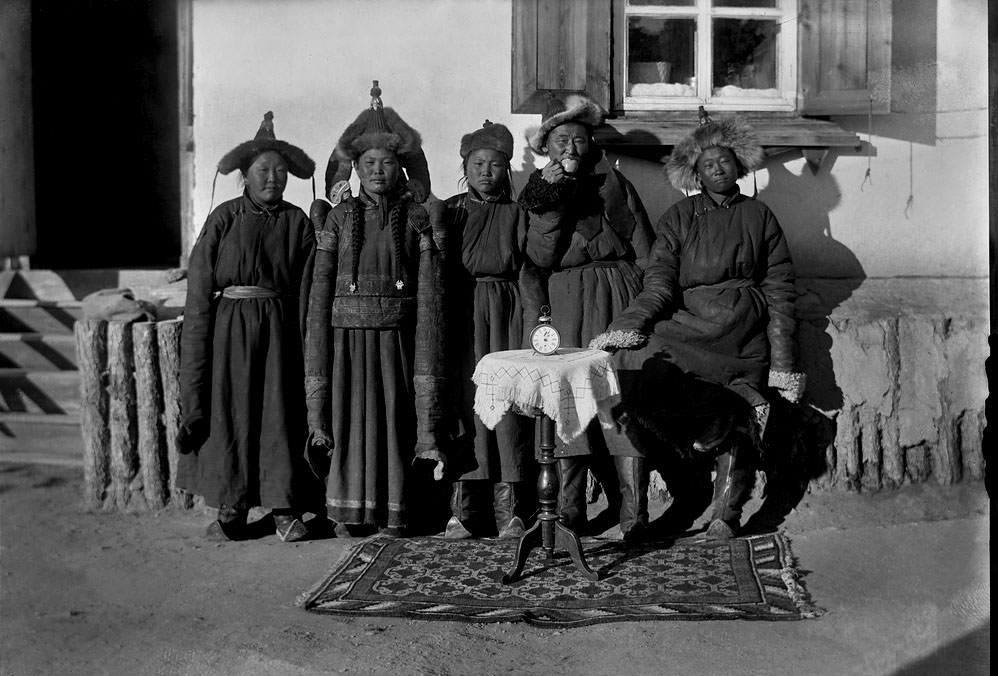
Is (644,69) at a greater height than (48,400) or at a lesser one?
greater

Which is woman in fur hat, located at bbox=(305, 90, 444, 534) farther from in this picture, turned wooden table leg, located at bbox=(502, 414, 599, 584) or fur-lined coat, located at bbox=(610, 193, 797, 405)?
fur-lined coat, located at bbox=(610, 193, 797, 405)

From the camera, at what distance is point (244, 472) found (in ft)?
19.9

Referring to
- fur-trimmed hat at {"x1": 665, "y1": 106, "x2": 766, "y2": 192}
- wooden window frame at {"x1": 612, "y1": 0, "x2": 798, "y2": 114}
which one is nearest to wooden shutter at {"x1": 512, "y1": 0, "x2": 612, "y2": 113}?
wooden window frame at {"x1": 612, "y1": 0, "x2": 798, "y2": 114}

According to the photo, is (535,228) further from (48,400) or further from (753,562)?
(48,400)

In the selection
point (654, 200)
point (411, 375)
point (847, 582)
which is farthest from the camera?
point (654, 200)

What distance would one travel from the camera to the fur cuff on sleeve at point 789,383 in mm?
6043

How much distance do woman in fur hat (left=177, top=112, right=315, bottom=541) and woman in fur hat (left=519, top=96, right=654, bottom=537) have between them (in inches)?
54.0

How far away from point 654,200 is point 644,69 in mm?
883

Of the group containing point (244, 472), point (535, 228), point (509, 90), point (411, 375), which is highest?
point (509, 90)

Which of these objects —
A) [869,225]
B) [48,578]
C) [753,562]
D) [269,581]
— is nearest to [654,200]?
[869,225]

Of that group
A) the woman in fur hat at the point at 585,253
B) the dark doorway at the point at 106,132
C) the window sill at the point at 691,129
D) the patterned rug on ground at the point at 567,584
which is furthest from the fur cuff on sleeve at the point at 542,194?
the dark doorway at the point at 106,132

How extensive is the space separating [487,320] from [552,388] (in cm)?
123

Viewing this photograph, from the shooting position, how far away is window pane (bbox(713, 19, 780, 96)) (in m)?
7.46

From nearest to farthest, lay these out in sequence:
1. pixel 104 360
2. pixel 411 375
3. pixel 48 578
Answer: pixel 48 578 < pixel 411 375 < pixel 104 360
